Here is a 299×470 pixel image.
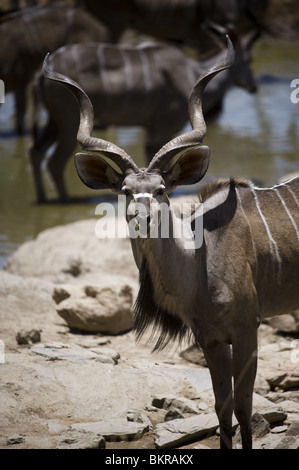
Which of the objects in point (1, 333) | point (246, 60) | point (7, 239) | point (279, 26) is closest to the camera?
point (1, 333)

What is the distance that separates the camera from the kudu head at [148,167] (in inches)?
116

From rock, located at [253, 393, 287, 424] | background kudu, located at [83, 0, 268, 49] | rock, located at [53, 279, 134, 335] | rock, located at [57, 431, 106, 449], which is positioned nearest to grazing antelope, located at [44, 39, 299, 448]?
rock, located at [253, 393, 287, 424]

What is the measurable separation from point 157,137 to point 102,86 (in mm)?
765

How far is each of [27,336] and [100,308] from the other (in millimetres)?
443

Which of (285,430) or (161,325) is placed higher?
(161,325)

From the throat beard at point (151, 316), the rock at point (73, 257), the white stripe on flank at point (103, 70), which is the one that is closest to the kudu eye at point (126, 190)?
the throat beard at point (151, 316)

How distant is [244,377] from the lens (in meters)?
3.18

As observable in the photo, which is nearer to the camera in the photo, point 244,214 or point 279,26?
point 244,214

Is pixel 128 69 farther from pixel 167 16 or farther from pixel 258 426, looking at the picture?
pixel 258 426

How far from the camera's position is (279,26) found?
577 inches

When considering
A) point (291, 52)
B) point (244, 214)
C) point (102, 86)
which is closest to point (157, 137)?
point (102, 86)

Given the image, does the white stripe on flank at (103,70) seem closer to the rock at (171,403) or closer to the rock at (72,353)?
the rock at (72,353)
